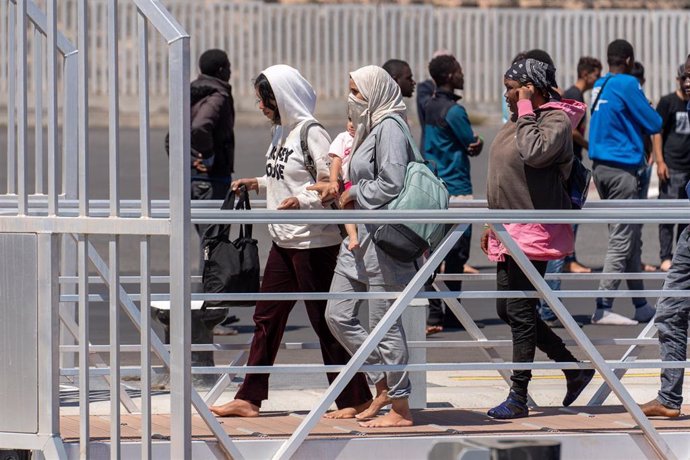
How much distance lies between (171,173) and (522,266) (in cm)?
179

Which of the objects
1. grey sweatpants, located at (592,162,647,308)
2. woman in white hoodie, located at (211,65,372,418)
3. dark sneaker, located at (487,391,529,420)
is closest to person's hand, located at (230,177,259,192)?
woman in white hoodie, located at (211,65,372,418)

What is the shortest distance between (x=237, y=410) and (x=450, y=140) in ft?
15.1

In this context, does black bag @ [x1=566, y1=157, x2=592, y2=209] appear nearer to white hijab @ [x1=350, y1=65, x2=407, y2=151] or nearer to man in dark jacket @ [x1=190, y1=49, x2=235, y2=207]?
white hijab @ [x1=350, y1=65, x2=407, y2=151]

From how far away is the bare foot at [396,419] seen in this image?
642cm

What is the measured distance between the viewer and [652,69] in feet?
91.8

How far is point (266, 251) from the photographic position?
13.3m

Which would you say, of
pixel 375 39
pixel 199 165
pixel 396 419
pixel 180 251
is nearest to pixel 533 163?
pixel 396 419

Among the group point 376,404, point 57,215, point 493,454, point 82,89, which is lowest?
point 376,404

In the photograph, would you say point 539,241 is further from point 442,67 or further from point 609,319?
point 609,319

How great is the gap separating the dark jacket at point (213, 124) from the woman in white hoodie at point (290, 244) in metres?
3.75

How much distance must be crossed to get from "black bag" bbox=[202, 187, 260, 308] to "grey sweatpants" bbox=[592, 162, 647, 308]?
13.7ft

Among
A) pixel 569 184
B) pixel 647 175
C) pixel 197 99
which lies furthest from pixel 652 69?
pixel 569 184

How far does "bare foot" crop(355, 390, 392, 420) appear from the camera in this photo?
6.63m

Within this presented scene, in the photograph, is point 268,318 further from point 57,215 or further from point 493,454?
point 493,454
